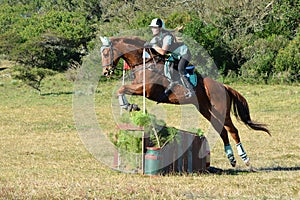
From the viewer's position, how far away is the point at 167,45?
1080cm

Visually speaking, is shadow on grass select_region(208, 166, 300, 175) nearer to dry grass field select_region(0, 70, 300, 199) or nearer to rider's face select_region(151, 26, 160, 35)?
dry grass field select_region(0, 70, 300, 199)

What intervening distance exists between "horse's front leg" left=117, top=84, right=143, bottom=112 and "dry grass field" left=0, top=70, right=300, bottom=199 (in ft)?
3.48

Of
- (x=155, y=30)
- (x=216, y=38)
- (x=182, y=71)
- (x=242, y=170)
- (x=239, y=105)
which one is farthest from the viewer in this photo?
(x=216, y=38)

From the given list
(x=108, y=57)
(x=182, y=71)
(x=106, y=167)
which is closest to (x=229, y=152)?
(x=182, y=71)

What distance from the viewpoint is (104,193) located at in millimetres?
7895

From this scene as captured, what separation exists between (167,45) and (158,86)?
2.60 feet

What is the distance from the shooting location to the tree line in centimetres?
3653

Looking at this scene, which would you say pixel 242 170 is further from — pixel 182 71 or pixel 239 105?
pixel 182 71

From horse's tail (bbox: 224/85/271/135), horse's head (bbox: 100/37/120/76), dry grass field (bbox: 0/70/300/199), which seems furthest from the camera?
A: horse's tail (bbox: 224/85/271/135)

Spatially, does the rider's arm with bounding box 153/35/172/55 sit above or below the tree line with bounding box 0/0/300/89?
above

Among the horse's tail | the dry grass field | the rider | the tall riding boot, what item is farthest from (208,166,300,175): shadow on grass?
the rider

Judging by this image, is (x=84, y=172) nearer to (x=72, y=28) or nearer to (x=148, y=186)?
(x=148, y=186)

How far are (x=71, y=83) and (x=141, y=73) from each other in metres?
25.3

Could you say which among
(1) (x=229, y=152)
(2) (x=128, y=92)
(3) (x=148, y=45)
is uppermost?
(3) (x=148, y=45)
